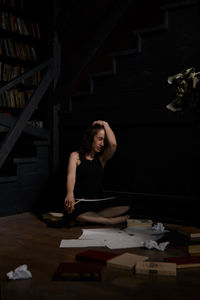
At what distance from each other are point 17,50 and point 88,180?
1867mm

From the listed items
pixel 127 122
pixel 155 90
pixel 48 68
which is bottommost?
pixel 127 122

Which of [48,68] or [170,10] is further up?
[170,10]

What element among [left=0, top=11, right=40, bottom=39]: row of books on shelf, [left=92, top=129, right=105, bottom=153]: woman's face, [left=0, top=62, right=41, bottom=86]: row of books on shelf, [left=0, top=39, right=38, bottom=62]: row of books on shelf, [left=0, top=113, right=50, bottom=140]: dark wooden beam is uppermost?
[left=0, top=11, right=40, bottom=39]: row of books on shelf

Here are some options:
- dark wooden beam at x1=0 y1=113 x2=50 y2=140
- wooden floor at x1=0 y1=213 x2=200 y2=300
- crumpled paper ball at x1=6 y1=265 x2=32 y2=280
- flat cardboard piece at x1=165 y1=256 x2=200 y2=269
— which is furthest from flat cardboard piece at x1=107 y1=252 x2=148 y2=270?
dark wooden beam at x1=0 y1=113 x2=50 y2=140

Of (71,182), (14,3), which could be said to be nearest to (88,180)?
(71,182)

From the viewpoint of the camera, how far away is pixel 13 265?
2359 mm

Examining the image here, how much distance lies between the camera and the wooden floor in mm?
1891

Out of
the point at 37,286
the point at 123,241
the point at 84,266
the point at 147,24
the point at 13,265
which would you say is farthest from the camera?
the point at 147,24

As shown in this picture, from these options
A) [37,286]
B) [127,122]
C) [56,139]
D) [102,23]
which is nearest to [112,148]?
[127,122]

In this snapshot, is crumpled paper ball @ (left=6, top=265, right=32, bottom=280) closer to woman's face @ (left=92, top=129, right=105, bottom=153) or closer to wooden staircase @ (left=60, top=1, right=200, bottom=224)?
woman's face @ (left=92, top=129, right=105, bottom=153)

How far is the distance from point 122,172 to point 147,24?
5.33 feet

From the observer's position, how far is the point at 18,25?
4.60 metres

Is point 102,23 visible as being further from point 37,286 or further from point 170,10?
point 37,286

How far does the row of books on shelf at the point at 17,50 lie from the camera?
445 centimetres
